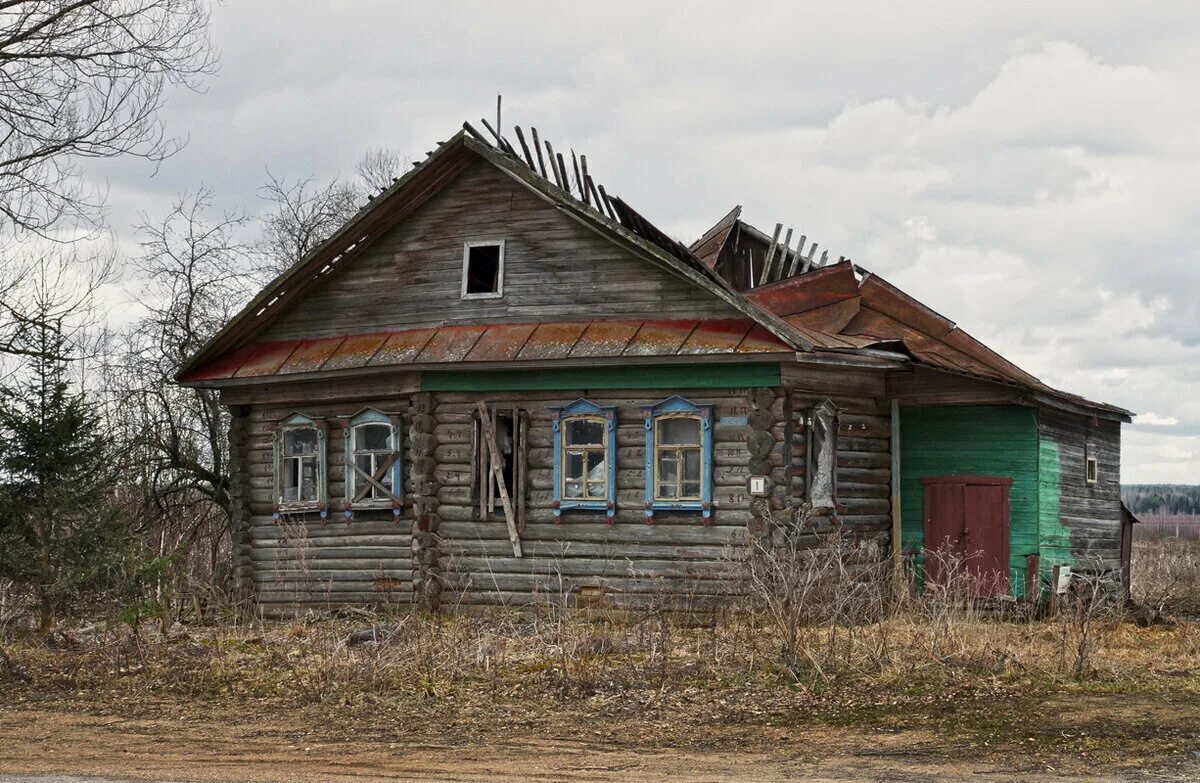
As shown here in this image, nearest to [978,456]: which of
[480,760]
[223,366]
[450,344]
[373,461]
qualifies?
[450,344]

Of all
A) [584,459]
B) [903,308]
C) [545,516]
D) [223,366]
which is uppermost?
[903,308]

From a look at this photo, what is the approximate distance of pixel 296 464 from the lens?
20828 millimetres

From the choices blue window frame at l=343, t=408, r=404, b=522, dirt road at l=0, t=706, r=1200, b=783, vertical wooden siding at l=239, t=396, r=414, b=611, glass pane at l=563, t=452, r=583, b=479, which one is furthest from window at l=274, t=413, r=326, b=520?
dirt road at l=0, t=706, r=1200, b=783

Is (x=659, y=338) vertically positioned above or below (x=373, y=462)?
above

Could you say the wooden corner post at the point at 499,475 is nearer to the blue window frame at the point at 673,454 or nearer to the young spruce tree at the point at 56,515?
the blue window frame at the point at 673,454

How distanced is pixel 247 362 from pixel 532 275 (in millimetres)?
4508

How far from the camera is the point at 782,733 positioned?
10633 mm

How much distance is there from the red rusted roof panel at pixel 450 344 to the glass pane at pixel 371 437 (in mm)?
1483

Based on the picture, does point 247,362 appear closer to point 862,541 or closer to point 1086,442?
point 862,541

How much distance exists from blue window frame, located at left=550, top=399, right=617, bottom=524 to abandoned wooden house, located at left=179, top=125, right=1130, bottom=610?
4 cm

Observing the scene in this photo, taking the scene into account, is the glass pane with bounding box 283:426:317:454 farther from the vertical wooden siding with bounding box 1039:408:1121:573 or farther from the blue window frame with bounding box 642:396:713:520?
the vertical wooden siding with bounding box 1039:408:1121:573

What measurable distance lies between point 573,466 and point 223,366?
5.64 m

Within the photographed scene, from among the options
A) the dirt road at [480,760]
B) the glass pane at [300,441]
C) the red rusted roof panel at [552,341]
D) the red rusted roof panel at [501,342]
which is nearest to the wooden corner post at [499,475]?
the red rusted roof panel at [501,342]

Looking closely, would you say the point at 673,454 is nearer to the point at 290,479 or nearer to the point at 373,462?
the point at 373,462
